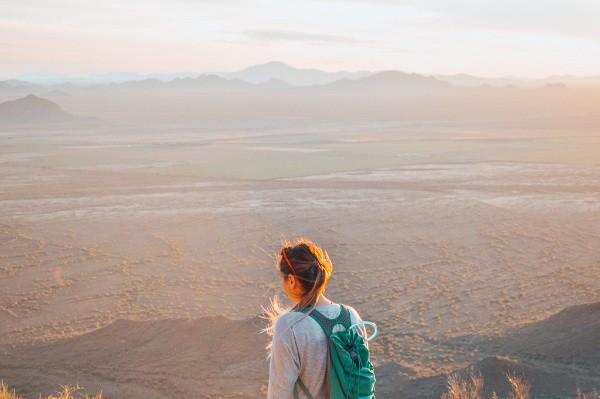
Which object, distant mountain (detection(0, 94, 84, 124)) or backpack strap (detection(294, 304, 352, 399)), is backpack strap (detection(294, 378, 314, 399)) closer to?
backpack strap (detection(294, 304, 352, 399))

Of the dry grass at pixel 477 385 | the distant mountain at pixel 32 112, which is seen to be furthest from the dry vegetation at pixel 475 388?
the distant mountain at pixel 32 112

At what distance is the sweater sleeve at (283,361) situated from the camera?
2.81 meters

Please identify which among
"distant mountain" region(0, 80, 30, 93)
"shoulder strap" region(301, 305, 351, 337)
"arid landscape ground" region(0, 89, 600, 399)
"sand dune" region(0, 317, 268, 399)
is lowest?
"distant mountain" region(0, 80, 30, 93)

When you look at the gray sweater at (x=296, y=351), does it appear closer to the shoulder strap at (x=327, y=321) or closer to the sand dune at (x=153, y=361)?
the shoulder strap at (x=327, y=321)

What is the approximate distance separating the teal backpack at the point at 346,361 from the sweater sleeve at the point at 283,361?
0.09 meters

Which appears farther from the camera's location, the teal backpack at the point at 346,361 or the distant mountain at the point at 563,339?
the distant mountain at the point at 563,339

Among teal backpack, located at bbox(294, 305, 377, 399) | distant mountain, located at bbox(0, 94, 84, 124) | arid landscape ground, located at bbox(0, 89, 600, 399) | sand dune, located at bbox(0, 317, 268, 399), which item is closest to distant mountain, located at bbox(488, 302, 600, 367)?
arid landscape ground, located at bbox(0, 89, 600, 399)

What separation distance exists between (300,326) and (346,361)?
0.23 meters

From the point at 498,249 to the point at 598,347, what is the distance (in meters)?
8.86

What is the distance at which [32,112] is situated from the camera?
80.8m

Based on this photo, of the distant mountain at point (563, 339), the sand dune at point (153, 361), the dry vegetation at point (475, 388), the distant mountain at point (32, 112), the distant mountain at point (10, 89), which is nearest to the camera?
the dry vegetation at point (475, 388)

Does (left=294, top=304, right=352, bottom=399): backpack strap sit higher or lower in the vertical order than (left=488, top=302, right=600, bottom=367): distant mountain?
higher

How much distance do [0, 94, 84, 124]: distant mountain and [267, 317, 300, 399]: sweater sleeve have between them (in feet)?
261

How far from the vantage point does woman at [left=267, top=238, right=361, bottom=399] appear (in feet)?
9.27
